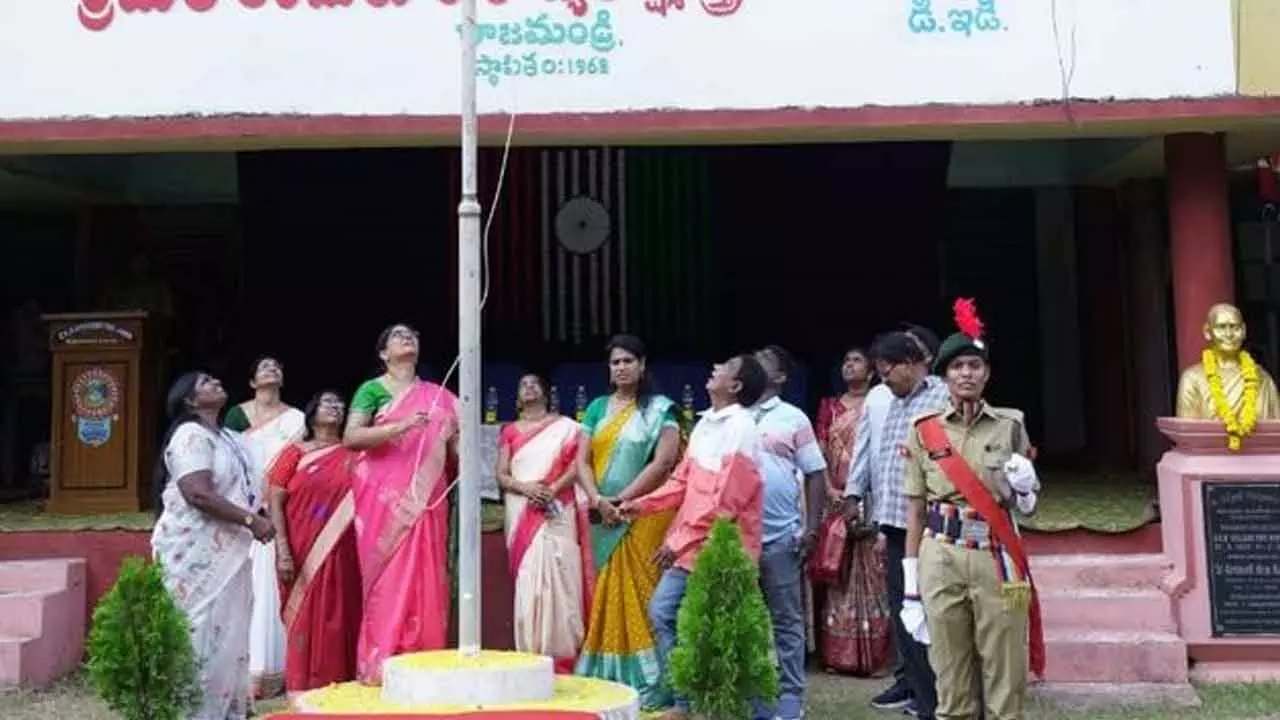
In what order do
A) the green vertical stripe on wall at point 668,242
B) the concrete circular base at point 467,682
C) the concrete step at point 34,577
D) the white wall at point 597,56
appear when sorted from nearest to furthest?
the concrete circular base at point 467,682 → the concrete step at point 34,577 → the white wall at point 597,56 → the green vertical stripe on wall at point 668,242

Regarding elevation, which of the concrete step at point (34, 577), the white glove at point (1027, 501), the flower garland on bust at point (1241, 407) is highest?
the flower garland on bust at point (1241, 407)

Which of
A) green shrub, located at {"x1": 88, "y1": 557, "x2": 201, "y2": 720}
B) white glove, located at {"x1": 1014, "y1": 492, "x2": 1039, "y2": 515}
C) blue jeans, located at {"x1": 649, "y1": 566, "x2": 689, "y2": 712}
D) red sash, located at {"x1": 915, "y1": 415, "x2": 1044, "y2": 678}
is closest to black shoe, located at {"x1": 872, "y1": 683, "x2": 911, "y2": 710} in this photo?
blue jeans, located at {"x1": 649, "y1": 566, "x2": 689, "y2": 712}

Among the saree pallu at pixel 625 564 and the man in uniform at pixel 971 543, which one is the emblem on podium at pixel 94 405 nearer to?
the saree pallu at pixel 625 564

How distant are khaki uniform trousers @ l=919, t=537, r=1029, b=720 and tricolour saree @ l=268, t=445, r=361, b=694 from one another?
2.69 meters

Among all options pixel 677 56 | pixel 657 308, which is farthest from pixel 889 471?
pixel 657 308

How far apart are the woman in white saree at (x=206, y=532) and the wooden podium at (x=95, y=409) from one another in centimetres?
288

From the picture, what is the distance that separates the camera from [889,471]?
540cm

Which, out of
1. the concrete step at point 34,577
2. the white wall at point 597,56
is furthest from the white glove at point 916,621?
the concrete step at point 34,577

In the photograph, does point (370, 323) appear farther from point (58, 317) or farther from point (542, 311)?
point (58, 317)

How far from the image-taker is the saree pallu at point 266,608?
6.22m

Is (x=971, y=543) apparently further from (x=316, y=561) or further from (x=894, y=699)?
(x=316, y=561)

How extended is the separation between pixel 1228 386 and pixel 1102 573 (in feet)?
3.74

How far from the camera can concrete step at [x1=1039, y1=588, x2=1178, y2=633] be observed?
6.50 m

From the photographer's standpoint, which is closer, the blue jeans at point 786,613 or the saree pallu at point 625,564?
the blue jeans at point 786,613
